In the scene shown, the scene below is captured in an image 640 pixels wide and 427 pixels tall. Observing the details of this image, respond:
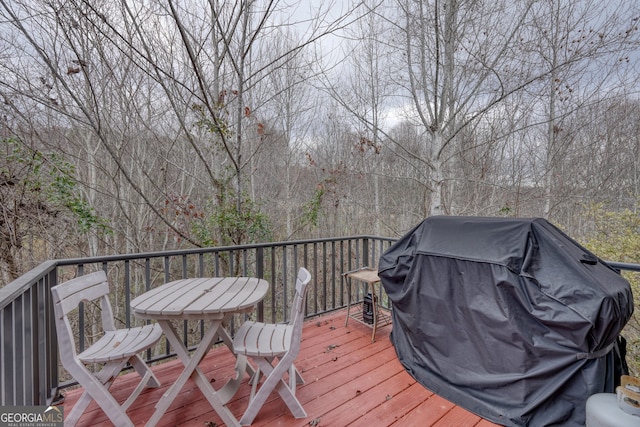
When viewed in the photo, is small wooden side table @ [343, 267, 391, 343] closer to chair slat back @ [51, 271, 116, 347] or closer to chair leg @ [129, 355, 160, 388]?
chair leg @ [129, 355, 160, 388]

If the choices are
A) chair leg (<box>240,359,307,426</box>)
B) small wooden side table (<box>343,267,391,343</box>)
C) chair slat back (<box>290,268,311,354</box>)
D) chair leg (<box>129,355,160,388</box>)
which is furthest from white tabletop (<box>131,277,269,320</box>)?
small wooden side table (<box>343,267,391,343</box>)

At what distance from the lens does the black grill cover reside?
1.61 m

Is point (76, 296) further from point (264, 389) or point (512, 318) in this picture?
point (512, 318)

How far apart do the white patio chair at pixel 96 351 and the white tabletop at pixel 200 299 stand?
0.29m

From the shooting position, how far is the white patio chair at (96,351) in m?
A: 1.64

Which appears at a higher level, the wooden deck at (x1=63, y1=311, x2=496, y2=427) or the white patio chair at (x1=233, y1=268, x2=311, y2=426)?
the white patio chair at (x1=233, y1=268, x2=311, y2=426)

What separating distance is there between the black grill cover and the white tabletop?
4.26 ft

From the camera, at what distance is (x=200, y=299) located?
190 centimetres

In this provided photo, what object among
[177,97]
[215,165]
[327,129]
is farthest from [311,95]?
[177,97]

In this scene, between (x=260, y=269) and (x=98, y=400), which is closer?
(x=98, y=400)

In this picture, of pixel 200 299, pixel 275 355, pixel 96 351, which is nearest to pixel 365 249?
pixel 275 355

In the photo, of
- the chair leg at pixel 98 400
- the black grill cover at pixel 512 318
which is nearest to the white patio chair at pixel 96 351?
the chair leg at pixel 98 400

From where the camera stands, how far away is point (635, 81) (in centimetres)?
415

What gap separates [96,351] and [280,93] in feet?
15.0
